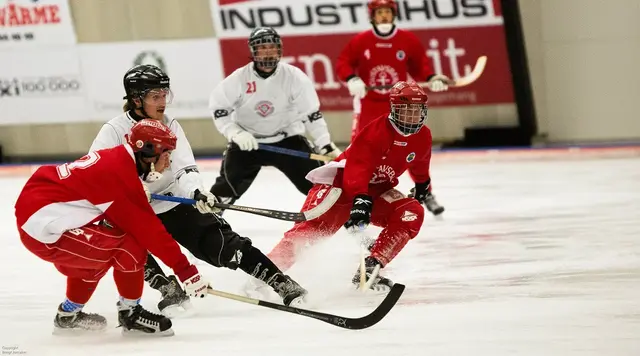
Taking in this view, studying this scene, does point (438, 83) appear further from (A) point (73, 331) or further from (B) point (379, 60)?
(A) point (73, 331)

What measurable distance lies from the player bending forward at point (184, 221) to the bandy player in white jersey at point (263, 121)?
1.49 meters

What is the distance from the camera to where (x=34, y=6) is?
10016 millimetres

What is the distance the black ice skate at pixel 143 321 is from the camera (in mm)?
4090

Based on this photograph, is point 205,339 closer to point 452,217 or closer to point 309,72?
point 452,217

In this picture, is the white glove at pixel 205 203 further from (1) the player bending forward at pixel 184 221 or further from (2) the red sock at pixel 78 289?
(2) the red sock at pixel 78 289

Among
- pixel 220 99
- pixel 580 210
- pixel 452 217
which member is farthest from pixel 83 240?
pixel 580 210

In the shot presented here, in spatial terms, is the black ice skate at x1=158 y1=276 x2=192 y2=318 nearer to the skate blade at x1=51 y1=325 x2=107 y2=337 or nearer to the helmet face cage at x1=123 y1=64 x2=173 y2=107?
the skate blade at x1=51 y1=325 x2=107 y2=337

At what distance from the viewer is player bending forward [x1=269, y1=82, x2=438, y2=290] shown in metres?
4.63

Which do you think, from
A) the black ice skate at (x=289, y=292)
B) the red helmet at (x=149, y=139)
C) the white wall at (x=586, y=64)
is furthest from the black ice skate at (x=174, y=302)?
the white wall at (x=586, y=64)

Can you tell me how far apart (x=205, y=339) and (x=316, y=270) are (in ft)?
4.05

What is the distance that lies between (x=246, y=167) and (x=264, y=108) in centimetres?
35

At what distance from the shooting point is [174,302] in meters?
4.26

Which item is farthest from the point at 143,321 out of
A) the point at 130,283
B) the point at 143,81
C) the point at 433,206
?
the point at 433,206

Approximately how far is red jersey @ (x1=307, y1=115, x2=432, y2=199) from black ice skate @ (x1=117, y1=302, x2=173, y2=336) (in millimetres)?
1026
